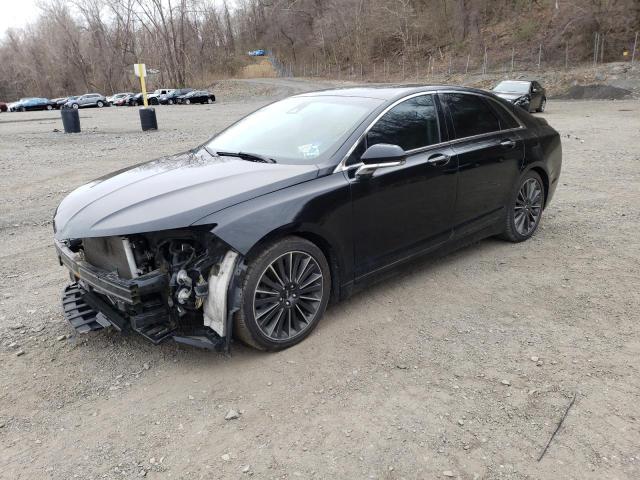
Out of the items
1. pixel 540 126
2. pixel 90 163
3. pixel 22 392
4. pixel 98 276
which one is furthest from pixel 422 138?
pixel 90 163

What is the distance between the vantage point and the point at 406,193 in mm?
3984

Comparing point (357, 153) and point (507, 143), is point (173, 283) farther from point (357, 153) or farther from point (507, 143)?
point (507, 143)

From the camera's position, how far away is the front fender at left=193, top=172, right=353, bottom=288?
307 centimetres

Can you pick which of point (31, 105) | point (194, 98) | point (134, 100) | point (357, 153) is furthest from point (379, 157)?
point (31, 105)

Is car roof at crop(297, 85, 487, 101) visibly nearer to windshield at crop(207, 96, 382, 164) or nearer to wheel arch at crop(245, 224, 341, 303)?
windshield at crop(207, 96, 382, 164)

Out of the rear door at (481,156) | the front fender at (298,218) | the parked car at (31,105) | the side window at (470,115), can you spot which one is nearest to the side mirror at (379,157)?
the front fender at (298,218)

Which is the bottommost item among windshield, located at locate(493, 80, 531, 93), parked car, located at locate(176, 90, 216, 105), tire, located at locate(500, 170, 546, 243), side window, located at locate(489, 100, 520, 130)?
tire, located at locate(500, 170, 546, 243)

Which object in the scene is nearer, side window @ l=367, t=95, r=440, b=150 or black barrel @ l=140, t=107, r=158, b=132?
side window @ l=367, t=95, r=440, b=150

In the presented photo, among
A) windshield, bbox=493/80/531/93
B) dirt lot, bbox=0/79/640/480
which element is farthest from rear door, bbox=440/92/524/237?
windshield, bbox=493/80/531/93

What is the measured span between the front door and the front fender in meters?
0.11

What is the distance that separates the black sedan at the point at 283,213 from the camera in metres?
3.09

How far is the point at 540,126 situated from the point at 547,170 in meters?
0.47

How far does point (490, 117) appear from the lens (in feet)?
16.1

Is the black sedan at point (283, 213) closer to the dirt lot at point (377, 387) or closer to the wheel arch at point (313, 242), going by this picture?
the wheel arch at point (313, 242)
